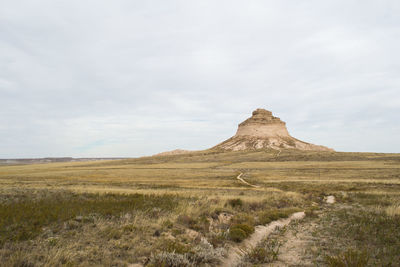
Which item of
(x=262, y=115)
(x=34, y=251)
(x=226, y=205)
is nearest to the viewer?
(x=34, y=251)

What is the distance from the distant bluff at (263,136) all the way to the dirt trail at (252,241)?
5582 inches

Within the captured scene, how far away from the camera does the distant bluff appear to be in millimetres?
157125

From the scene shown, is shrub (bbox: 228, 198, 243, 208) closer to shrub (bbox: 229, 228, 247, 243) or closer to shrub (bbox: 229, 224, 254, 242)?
shrub (bbox: 229, 224, 254, 242)

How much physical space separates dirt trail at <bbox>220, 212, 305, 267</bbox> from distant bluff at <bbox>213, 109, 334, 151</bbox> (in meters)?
142

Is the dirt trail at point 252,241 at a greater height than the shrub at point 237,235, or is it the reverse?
the shrub at point 237,235

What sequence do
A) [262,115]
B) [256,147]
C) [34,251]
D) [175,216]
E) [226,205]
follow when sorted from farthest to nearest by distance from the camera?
→ [262,115], [256,147], [226,205], [175,216], [34,251]

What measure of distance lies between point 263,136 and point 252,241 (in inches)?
6503

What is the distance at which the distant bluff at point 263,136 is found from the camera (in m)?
157

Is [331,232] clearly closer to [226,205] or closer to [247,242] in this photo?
[247,242]

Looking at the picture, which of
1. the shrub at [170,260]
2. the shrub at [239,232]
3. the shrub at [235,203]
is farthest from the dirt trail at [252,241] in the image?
the shrub at [235,203]

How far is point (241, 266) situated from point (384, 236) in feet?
20.9

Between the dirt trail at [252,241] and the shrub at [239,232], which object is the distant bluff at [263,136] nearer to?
the dirt trail at [252,241]

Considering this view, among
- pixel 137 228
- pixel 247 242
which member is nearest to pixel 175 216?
pixel 137 228

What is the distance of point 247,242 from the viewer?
368 inches
